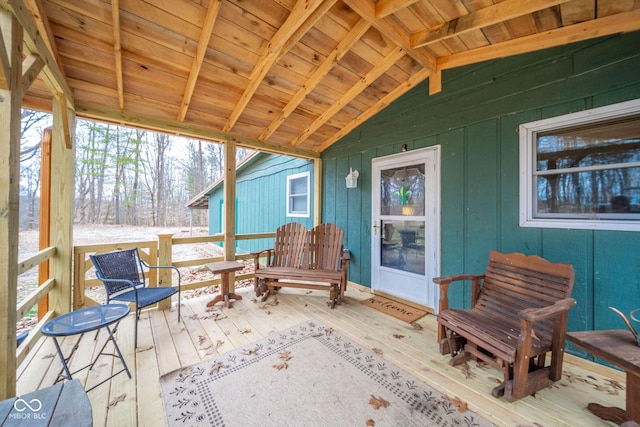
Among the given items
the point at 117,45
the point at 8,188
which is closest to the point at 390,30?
the point at 117,45

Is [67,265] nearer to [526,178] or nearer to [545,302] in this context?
[545,302]

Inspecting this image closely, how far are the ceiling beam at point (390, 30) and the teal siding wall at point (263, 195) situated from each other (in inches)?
108

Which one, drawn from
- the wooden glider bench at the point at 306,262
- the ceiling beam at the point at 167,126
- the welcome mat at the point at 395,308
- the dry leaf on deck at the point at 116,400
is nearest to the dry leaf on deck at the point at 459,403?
the welcome mat at the point at 395,308

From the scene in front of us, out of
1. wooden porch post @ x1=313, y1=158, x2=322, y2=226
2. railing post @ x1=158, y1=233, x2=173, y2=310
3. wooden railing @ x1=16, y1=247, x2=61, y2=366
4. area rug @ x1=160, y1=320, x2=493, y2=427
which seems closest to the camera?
area rug @ x1=160, y1=320, x2=493, y2=427

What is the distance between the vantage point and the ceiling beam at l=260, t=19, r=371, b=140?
2284mm

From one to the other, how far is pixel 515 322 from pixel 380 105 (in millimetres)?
3064

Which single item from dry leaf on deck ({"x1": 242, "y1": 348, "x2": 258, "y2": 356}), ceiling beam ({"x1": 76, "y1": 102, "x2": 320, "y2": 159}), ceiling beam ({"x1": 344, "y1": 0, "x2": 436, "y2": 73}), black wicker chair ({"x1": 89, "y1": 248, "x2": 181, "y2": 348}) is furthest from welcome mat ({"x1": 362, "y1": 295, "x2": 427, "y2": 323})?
ceiling beam ({"x1": 344, "y1": 0, "x2": 436, "y2": 73})

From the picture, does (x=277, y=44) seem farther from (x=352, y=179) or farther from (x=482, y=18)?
(x=352, y=179)

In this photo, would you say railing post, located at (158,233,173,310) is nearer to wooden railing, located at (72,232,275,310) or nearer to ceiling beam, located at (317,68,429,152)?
wooden railing, located at (72,232,275,310)

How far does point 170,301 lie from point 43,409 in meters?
2.62

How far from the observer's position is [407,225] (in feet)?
11.1

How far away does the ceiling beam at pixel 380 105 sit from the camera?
3154mm

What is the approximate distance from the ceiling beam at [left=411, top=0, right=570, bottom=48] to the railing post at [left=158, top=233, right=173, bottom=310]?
145 inches

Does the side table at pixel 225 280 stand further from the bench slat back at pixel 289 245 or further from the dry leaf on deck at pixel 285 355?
the dry leaf on deck at pixel 285 355
